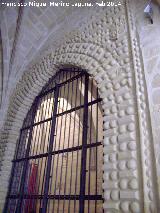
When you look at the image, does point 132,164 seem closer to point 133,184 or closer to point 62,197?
point 133,184

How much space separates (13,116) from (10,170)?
3.56ft

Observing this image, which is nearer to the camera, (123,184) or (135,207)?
(135,207)

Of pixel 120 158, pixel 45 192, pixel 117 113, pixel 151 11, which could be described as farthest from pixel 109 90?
pixel 45 192

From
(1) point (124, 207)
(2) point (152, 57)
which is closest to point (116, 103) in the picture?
(2) point (152, 57)

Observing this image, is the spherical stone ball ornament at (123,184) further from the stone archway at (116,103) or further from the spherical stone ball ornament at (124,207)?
the spherical stone ball ornament at (124,207)

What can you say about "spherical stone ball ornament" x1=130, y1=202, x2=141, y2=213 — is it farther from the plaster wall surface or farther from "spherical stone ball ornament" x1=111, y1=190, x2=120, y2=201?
the plaster wall surface

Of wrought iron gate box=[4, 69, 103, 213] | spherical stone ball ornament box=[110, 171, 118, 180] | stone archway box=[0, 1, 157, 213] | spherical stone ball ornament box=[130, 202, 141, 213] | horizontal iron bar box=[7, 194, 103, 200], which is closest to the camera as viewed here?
spherical stone ball ornament box=[130, 202, 141, 213]

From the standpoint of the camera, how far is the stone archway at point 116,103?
7.00 feet

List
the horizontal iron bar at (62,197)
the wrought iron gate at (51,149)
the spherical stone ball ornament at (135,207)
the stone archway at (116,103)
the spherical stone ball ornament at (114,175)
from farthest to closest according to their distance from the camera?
the wrought iron gate at (51,149), the horizontal iron bar at (62,197), the spherical stone ball ornament at (114,175), the stone archway at (116,103), the spherical stone ball ornament at (135,207)

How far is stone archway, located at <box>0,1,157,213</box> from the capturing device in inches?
84.0

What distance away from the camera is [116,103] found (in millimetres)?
2668

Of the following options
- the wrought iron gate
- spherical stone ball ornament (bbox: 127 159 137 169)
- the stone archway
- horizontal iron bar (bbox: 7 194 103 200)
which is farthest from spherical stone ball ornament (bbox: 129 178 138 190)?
the wrought iron gate

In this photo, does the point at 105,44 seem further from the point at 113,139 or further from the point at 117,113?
the point at 113,139

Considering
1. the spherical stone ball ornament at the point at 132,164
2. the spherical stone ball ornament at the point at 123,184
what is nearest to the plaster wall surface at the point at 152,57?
the spherical stone ball ornament at the point at 132,164
